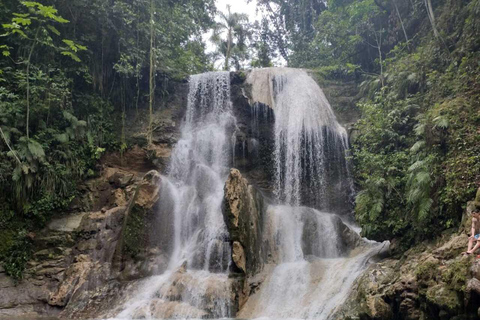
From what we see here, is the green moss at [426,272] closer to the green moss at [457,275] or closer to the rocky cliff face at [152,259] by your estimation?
the rocky cliff face at [152,259]

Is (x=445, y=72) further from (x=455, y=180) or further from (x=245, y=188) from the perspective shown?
(x=245, y=188)

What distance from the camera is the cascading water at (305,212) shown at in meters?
10.5

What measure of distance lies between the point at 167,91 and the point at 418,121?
13550 mm

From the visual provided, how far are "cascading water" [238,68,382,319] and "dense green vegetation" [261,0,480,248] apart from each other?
1488 millimetres

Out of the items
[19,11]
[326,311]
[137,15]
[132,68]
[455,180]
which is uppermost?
[137,15]

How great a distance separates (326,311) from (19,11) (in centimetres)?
1687

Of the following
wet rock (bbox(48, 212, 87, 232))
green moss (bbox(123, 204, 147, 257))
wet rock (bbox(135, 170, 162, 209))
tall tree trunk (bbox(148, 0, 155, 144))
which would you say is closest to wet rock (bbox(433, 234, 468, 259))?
green moss (bbox(123, 204, 147, 257))

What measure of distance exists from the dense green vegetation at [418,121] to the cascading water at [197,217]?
205 inches

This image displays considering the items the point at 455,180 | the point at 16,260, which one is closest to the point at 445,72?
the point at 455,180

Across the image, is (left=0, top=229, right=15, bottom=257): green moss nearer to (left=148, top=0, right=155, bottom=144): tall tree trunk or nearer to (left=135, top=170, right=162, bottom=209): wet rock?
(left=135, top=170, right=162, bottom=209): wet rock

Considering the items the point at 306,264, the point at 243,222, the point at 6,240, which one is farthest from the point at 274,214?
the point at 6,240

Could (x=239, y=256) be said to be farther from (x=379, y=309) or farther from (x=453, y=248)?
(x=453, y=248)

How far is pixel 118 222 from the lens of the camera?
14734 millimetres

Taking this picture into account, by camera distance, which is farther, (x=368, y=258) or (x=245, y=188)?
(x=245, y=188)
